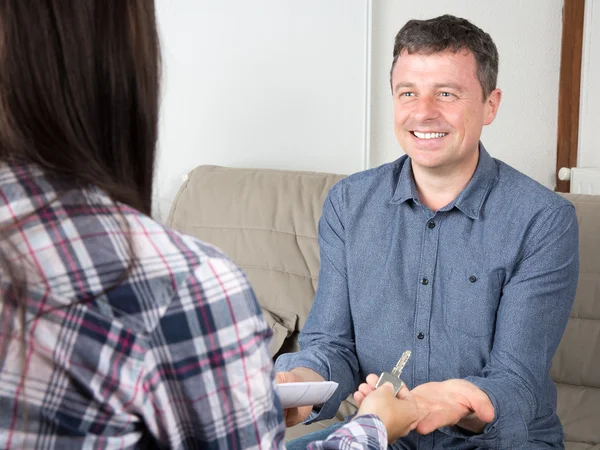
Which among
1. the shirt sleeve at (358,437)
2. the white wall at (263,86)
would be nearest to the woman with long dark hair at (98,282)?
the shirt sleeve at (358,437)

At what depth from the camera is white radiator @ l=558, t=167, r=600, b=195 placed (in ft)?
8.47

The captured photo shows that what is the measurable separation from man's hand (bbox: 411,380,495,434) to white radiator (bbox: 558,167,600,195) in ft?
4.67

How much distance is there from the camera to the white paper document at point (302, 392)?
1114 mm

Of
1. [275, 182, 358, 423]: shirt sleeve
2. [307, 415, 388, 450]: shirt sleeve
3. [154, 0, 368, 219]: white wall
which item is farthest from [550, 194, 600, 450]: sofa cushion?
[307, 415, 388, 450]: shirt sleeve

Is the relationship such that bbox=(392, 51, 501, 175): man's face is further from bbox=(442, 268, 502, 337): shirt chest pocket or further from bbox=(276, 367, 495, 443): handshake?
bbox=(276, 367, 495, 443): handshake

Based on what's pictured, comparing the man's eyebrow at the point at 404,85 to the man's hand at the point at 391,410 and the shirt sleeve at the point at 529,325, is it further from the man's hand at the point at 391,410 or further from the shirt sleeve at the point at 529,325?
the man's hand at the point at 391,410

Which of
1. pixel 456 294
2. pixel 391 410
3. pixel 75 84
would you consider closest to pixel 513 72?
pixel 456 294

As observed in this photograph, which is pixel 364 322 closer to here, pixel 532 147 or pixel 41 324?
pixel 41 324

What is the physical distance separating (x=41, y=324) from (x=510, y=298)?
3.32ft

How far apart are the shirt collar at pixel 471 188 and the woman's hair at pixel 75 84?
0.92m

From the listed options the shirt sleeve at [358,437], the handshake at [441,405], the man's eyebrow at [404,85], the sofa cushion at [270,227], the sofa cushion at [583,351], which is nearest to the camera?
the shirt sleeve at [358,437]

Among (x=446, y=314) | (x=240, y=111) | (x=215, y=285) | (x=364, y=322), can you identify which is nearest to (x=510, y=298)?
(x=446, y=314)

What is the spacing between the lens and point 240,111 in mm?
2678

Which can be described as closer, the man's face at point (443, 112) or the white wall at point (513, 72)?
the man's face at point (443, 112)
